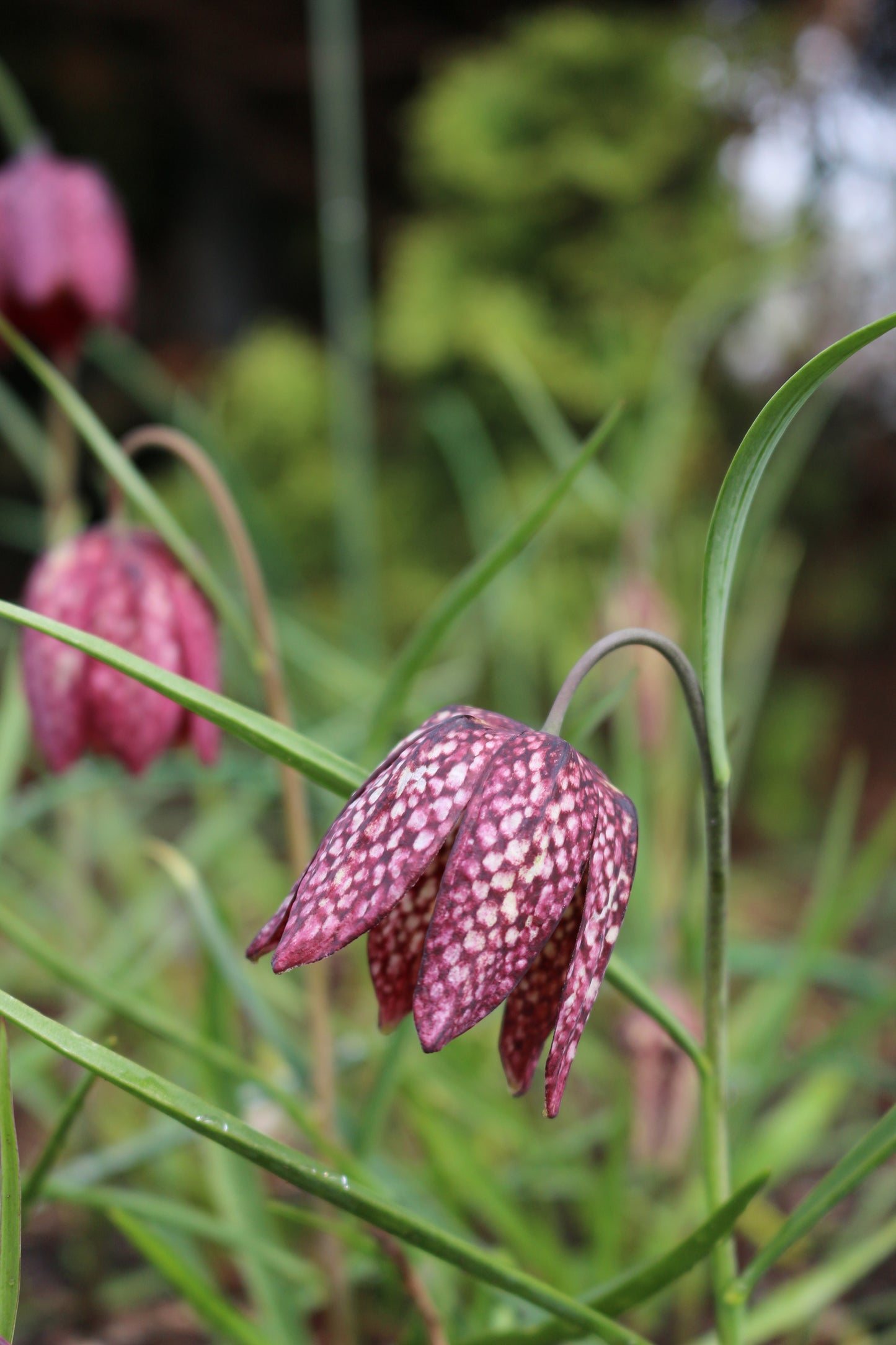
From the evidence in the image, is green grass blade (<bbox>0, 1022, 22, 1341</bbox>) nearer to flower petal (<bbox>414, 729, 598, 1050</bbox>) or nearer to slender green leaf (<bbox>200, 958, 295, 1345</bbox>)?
flower petal (<bbox>414, 729, 598, 1050</bbox>)

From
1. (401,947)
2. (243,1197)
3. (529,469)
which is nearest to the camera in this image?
(401,947)

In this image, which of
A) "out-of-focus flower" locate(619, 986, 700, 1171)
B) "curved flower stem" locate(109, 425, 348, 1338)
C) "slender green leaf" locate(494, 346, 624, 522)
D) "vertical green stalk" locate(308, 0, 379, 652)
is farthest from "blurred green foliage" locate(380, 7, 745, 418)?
"curved flower stem" locate(109, 425, 348, 1338)

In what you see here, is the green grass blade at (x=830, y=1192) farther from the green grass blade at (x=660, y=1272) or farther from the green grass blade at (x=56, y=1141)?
the green grass blade at (x=56, y=1141)

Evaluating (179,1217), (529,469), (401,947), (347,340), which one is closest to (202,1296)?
(179,1217)

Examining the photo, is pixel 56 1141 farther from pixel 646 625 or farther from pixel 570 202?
pixel 570 202

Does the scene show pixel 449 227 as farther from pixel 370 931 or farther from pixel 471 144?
pixel 370 931

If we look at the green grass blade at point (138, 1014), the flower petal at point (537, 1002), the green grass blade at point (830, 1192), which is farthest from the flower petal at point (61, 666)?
the green grass blade at point (830, 1192)
